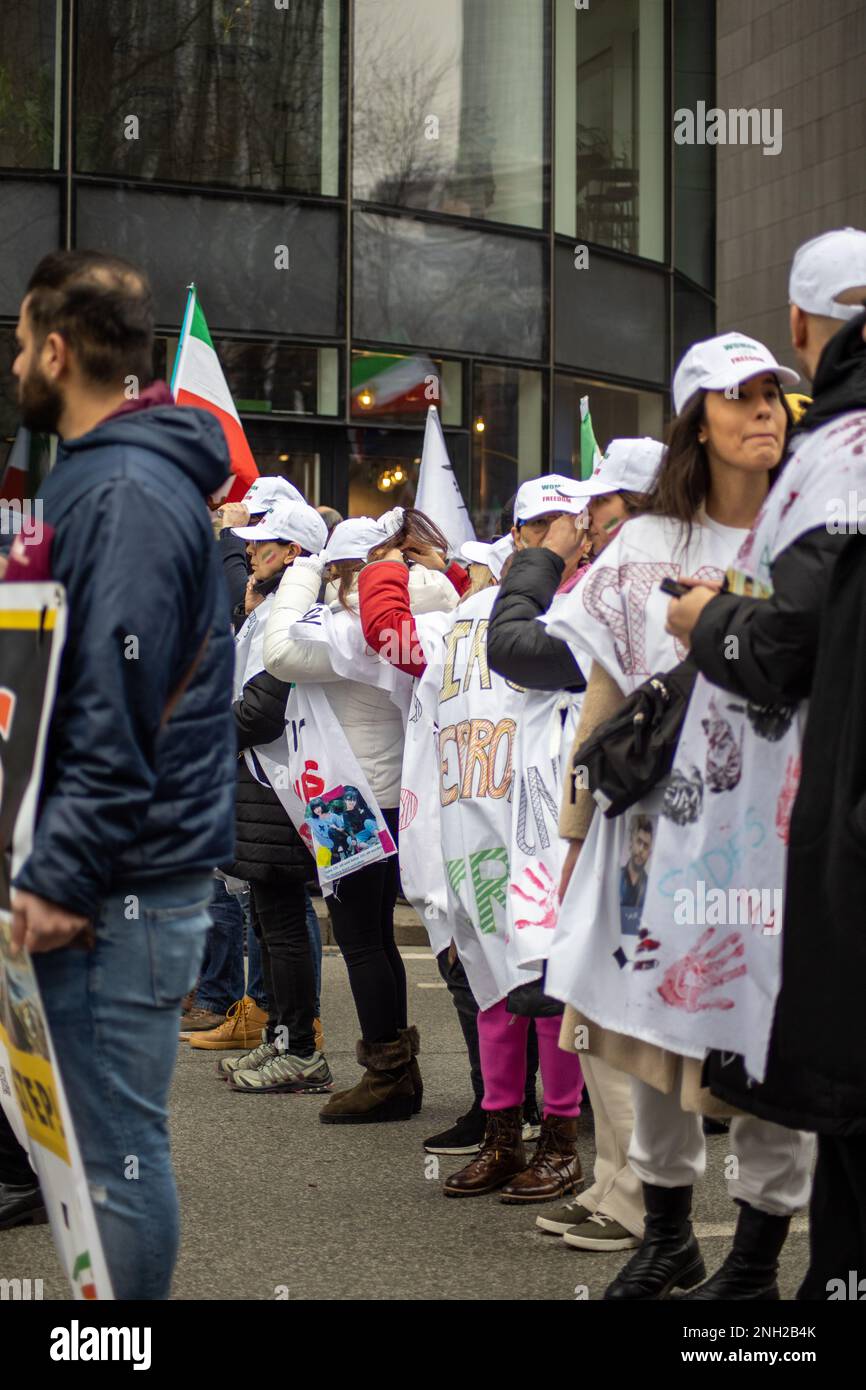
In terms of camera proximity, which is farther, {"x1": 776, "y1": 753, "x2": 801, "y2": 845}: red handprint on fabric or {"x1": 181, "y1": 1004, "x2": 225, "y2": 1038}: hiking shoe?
{"x1": 181, "y1": 1004, "x2": 225, "y2": 1038}: hiking shoe

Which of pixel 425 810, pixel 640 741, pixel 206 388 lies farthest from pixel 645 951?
pixel 206 388

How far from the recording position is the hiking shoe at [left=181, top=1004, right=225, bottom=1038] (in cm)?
766

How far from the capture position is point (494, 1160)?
530cm

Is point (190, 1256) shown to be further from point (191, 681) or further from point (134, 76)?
point (134, 76)

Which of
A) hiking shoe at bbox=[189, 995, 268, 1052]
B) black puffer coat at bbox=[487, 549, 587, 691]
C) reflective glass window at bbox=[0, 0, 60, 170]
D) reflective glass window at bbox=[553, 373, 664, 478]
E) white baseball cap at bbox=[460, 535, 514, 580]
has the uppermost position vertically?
reflective glass window at bbox=[0, 0, 60, 170]

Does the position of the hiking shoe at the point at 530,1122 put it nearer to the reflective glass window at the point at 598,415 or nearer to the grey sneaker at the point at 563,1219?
the grey sneaker at the point at 563,1219

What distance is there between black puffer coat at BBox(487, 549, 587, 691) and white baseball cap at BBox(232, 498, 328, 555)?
1.90 meters

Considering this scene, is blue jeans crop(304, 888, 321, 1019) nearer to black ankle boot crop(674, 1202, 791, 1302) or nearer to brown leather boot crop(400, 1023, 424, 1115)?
brown leather boot crop(400, 1023, 424, 1115)

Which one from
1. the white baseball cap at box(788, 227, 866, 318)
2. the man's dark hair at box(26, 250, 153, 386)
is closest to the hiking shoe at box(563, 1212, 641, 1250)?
the white baseball cap at box(788, 227, 866, 318)

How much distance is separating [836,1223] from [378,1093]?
10.5 feet

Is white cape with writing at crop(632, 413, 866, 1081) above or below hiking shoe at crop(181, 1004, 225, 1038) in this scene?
above

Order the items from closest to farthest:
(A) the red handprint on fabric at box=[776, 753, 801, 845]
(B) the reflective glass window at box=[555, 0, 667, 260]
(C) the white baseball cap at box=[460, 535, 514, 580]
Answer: (A) the red handprint on fabric at box=[776, 753, 801, 845]
(C) the white baseball cap at box=[460, 535, 514, 580]
(B) the reflective glass window at box=[555, 0, 667, 260]

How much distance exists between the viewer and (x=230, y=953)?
782 cm
